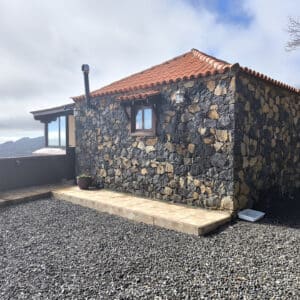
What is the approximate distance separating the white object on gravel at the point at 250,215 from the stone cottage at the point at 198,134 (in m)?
0.16

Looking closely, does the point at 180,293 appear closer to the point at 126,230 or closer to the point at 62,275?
the point at 62,275

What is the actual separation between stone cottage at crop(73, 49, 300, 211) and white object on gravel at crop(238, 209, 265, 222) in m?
0.16

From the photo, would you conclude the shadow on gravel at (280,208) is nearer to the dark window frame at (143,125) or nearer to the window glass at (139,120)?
the dark window frame at (143,125)

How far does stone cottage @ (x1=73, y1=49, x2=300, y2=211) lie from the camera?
5629 millimetres

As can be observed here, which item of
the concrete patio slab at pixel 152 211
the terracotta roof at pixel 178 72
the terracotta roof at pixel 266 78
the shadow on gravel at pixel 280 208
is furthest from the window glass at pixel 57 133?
the shadow on gravel at pixel 280 208

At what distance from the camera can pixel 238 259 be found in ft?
11.9

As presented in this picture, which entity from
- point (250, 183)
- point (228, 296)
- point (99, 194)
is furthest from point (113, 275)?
point (99, 194)

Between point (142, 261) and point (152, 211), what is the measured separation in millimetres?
2036

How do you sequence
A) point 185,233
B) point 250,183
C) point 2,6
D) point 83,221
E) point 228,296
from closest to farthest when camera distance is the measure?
point 228,296
point 185,233
point 83,221
point 250,183
point 2,6

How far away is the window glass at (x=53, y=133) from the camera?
1235 cm

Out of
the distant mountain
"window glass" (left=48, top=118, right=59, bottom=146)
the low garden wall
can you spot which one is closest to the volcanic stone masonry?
the low garden wall

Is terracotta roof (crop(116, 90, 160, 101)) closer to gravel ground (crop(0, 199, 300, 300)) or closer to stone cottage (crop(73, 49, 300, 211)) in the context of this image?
stone cottage (crop(73, 49, 300, 211))

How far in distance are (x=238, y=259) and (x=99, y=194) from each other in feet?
15.3

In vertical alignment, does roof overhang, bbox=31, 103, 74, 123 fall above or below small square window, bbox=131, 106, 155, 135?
above
